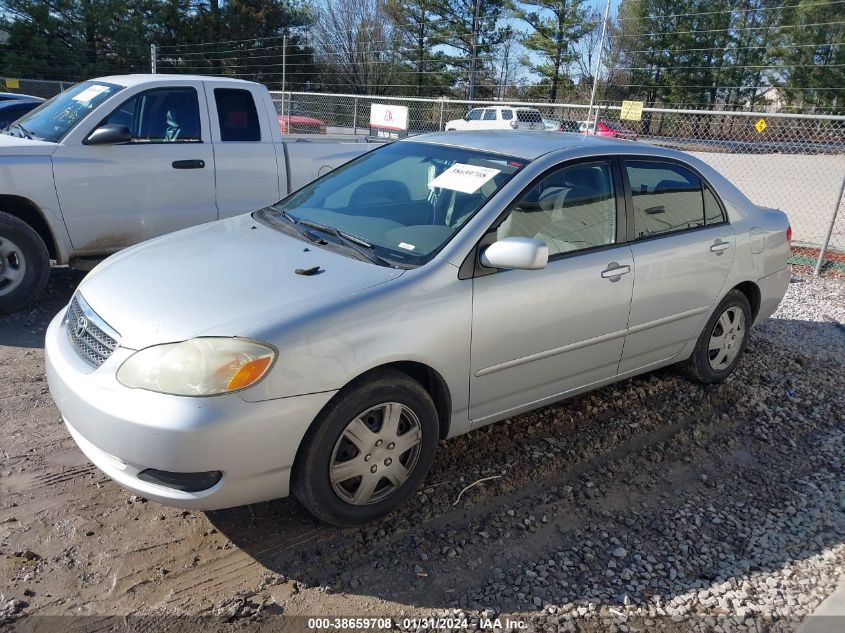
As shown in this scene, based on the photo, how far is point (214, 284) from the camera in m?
3.02

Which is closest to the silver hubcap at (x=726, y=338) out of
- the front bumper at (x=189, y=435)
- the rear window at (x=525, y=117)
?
the front bumper at (x=189, y=435)

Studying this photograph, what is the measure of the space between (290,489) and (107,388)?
85cm

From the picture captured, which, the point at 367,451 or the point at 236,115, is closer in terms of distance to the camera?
the point at 367,451

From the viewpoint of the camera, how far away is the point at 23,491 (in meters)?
3.24

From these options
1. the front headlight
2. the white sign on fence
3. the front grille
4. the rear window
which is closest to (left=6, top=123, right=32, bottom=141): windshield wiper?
the front grille

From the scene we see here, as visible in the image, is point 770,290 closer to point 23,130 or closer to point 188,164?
point 188,164

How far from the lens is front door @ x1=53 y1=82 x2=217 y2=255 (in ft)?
18.6

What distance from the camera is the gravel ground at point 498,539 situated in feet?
8.84

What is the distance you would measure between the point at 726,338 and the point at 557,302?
2.00 meters

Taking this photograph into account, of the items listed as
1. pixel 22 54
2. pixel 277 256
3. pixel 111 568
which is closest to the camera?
pixel 111 568

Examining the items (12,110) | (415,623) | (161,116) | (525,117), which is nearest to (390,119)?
(12,110)

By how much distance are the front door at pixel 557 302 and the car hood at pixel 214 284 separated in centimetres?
61

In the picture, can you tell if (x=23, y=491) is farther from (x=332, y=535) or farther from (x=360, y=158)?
(x=360, y=158)

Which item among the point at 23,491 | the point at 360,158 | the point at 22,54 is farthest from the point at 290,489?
the point at 22,54
